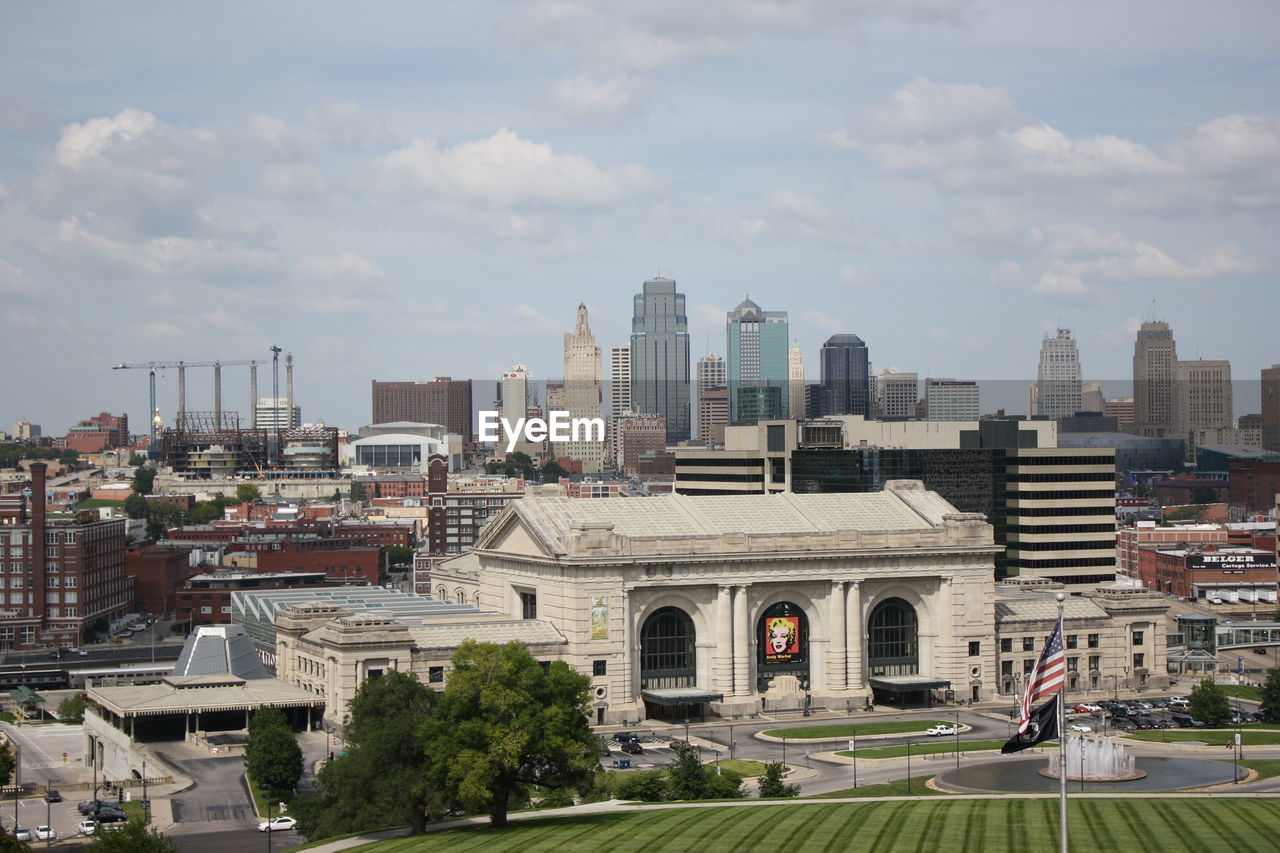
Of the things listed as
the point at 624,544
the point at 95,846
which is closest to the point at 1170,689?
the point at 624,544

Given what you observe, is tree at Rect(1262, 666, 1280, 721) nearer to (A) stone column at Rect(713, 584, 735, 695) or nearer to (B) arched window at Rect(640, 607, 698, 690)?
(A) stone column at Rect(713, 584, 735, 695)

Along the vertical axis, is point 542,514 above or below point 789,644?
above

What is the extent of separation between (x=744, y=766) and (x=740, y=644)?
27079mm

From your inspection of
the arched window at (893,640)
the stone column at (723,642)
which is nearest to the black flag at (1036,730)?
the stone column at (723,642)

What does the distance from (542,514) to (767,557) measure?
57.9ft

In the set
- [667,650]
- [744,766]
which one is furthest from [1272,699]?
[667,650]

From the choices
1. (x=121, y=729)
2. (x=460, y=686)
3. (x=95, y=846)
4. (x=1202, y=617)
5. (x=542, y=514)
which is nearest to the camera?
(x=95, y=846)

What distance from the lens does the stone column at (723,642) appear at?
14238 cm

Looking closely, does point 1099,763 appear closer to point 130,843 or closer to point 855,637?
point 855,637

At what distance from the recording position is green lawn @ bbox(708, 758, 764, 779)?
11394 centimetres

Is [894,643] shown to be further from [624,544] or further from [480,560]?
[480,560]

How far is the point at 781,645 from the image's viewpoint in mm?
146125

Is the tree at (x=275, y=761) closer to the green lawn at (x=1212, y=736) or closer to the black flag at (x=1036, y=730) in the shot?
the black flag at (x=1036, y=730)

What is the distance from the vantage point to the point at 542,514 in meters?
146
